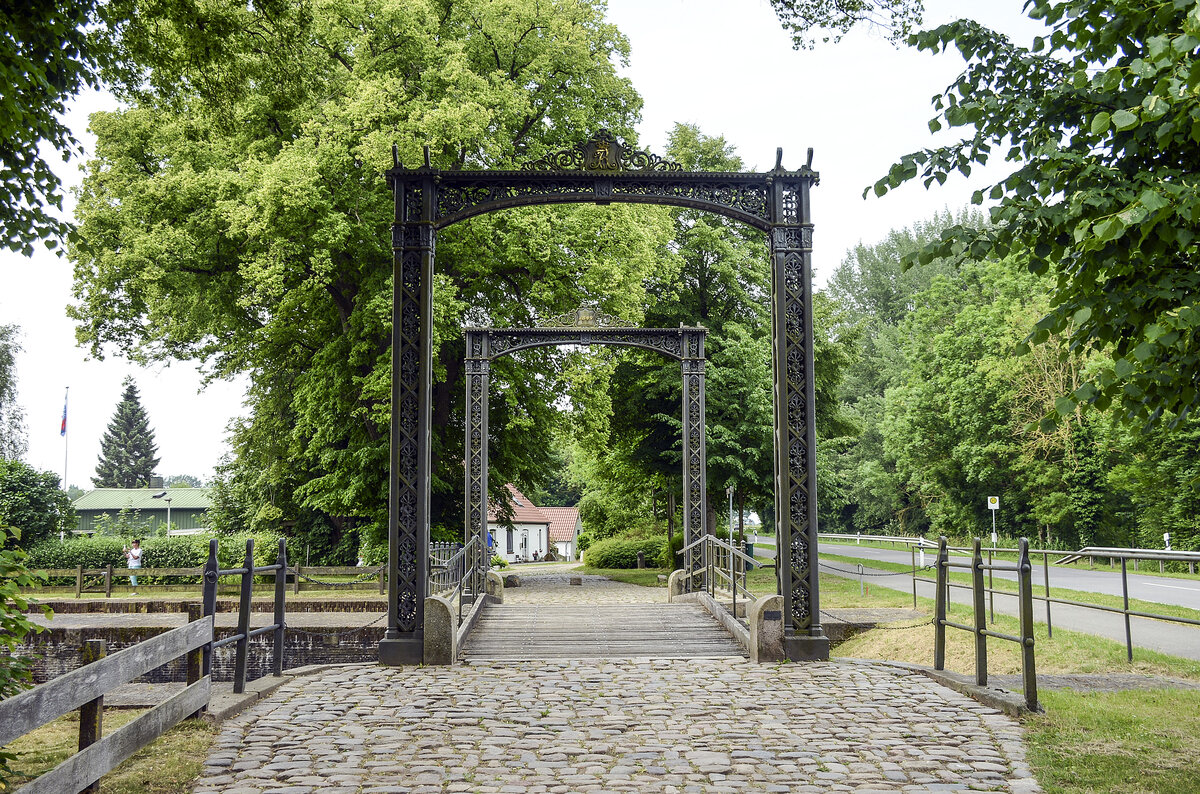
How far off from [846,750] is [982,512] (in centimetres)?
3721

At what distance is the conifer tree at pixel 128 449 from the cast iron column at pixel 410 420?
271ft

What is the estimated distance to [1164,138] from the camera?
14.3 feet

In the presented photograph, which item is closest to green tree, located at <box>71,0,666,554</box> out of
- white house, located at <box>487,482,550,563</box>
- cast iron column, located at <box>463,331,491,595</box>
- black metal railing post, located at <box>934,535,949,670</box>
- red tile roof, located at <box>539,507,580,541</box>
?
cast iron column, located at <box>463,331,491,595</box>

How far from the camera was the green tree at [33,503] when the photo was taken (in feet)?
95.7

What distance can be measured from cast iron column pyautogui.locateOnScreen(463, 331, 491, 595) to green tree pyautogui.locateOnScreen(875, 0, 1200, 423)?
13361mm

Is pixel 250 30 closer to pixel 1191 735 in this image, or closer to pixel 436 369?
pixel 436 369

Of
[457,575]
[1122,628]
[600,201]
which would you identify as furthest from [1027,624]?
[457,575]

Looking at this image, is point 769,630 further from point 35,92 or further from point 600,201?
point 35,92

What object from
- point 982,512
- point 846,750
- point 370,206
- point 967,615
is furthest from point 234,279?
point 982,512

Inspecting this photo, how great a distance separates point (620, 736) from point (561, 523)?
6594cm

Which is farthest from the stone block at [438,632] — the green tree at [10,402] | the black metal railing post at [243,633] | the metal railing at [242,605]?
the green tree at [10,402]

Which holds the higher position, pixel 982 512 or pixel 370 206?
Result: pixel 370 206

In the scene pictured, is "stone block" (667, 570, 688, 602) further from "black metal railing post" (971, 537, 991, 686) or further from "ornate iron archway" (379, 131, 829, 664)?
"black metal railing post" (971, 537, 991, 686)

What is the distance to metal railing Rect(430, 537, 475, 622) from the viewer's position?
1202 cm
